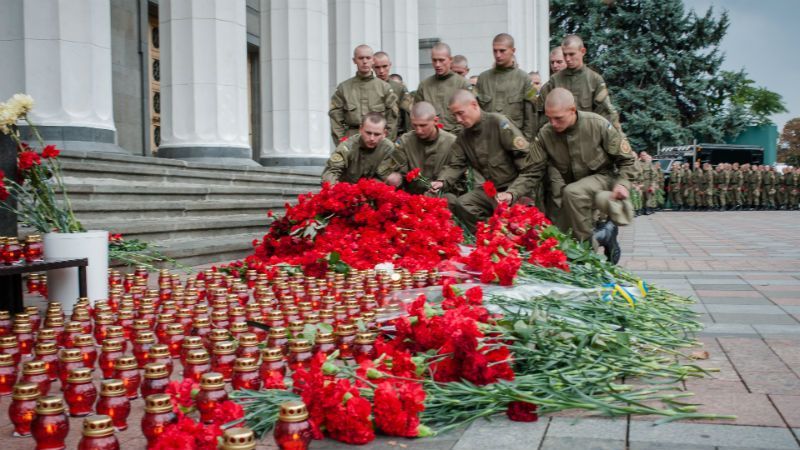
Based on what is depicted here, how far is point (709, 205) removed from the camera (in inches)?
1197

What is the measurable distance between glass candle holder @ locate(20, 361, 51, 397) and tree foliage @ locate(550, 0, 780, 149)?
40.0 metres

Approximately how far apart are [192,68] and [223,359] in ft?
29.0

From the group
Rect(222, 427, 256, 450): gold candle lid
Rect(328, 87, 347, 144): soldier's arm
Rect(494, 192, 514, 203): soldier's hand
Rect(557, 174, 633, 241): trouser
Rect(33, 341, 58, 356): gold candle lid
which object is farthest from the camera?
Rect(328, 87, 347, 144): soldier's arm

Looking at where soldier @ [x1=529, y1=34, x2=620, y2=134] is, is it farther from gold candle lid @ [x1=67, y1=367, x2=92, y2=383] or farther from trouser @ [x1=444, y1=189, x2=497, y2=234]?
gold candle lid @ [x1=67, y1=367, x2=92, y2=383]

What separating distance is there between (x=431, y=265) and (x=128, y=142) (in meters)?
9.44

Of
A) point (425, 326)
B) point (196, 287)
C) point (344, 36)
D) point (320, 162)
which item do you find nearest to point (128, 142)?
point (320, 162)

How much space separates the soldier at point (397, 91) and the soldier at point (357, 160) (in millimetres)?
2209

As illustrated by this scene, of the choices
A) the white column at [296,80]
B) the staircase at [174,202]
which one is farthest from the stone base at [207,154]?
the white column at [296,80]

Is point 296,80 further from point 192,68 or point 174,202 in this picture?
point 174,202

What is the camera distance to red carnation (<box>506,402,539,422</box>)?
2791 millimetres

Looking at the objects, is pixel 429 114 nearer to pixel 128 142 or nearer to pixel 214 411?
pixel 214 411

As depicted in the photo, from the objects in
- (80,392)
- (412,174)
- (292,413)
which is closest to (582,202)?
(412,174)

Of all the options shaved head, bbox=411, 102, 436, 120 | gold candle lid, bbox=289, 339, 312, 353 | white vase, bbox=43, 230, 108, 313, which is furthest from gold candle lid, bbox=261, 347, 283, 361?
shaved head, bbox=411, 102, 436, 120

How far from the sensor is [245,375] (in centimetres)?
301
